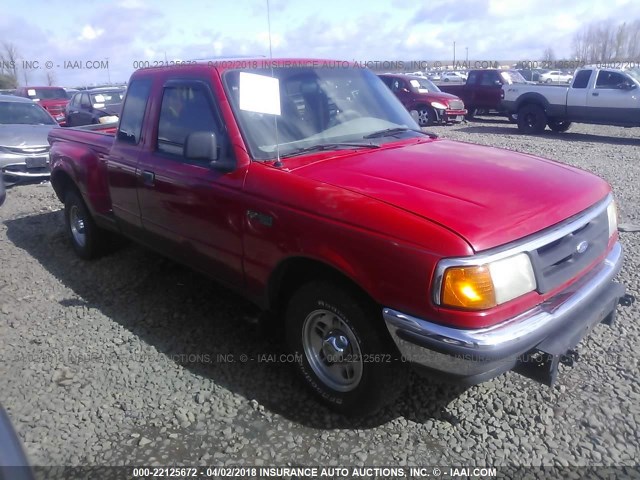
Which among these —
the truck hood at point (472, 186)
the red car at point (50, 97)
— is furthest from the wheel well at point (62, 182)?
the red car at point (50, 97)

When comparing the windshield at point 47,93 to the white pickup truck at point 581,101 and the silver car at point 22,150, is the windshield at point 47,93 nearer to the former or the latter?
the silver car at point 22,150

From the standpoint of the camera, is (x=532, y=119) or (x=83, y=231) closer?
(x=83, y=231)

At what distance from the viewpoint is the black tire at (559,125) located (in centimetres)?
1547

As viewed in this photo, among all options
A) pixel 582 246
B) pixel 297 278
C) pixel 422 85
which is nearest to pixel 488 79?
pixel 422 85

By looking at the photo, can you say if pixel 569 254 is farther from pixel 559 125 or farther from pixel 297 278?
pixel 559 125

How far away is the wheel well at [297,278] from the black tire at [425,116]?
1466 cm

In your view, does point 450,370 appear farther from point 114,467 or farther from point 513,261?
point 114,467

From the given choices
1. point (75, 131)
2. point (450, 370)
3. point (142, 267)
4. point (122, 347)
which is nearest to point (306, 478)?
point (450, 370)

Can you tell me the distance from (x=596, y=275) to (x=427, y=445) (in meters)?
1.29

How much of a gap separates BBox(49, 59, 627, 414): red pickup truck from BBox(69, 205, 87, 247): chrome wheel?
1.43 meters

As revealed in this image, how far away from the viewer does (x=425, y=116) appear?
17.0m

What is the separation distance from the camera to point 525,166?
124 inches

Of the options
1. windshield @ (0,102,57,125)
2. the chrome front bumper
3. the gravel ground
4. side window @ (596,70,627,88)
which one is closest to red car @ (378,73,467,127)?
side window @ (596,70,627,88)

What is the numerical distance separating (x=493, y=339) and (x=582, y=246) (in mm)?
868
